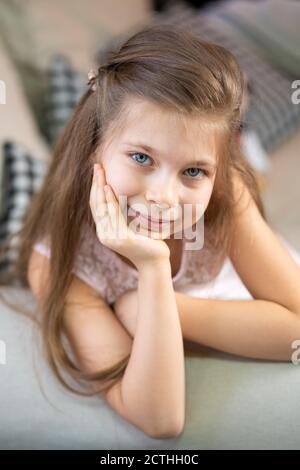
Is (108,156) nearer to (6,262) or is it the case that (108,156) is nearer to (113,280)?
(113,280)

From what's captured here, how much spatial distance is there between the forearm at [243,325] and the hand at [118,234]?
0.13 meters

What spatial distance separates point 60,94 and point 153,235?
0.86 m

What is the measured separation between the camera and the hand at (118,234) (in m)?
0.79

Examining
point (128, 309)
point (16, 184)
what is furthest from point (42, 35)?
point (128, 309)

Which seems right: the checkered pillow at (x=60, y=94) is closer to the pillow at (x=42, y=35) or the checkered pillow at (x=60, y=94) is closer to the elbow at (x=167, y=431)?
the pillow at (x=42, y=35)

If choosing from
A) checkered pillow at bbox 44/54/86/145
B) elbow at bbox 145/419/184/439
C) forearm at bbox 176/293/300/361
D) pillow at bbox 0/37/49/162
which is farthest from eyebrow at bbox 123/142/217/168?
checkered pillow at bbox 44/54/86/145

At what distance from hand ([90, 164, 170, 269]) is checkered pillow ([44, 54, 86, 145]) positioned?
2.56ft

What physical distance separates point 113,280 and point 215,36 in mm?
1077

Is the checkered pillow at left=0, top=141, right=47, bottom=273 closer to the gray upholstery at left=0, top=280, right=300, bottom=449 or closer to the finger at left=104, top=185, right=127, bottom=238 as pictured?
the gray upholstery at left=0, top=280, right=300, bottom=449

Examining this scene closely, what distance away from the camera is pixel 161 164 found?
2.49ft

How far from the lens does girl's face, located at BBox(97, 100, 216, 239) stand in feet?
2.43

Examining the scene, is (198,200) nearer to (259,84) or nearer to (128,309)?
(128,309)

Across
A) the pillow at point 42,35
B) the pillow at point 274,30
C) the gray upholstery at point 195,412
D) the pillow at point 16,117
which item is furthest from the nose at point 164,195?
the pillow at point 274,30

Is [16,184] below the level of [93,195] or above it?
above
